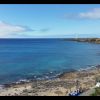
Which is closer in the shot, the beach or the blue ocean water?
the beach

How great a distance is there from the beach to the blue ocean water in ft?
0.28

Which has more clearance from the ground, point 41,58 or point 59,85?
point 41,58

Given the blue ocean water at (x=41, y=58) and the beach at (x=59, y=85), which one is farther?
the blue ocean water at (x=41, y=58)

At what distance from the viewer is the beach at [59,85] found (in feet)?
10.9

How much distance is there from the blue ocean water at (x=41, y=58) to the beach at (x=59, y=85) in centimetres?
9

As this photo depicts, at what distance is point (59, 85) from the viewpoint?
3.51 metres

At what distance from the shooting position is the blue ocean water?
349 centimetres

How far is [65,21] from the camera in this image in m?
3.54

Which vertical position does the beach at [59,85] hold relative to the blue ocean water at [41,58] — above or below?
below

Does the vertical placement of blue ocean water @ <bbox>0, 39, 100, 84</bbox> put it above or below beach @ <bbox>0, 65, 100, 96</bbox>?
above

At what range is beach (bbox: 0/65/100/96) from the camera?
131 inches

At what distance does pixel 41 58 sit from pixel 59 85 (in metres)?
0.41
